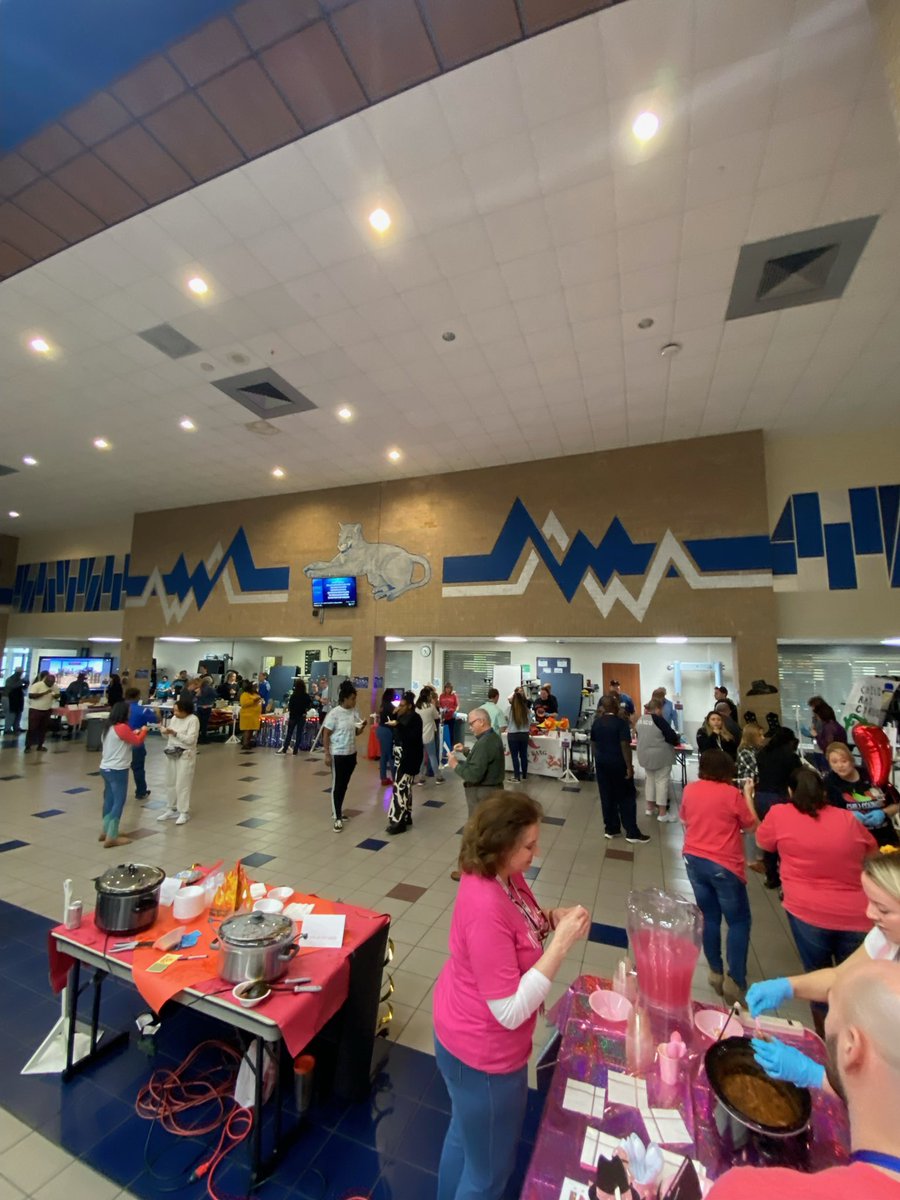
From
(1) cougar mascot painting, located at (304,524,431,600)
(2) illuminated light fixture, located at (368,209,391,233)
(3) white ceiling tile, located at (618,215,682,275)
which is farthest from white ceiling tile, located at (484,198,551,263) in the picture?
(1) cougar mascot painting, located at (304,524,431,600)

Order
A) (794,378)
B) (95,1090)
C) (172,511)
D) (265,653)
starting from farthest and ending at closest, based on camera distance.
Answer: (265,653) → (172,511) → (794,378) → (95,1090)

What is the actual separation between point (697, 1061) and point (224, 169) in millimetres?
A: 4591

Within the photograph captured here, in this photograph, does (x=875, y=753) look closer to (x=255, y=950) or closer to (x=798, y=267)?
(x=798, y=267)

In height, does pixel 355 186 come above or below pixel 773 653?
above

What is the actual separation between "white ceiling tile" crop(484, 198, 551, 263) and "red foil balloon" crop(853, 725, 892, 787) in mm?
5044

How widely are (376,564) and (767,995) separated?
29.7 feet

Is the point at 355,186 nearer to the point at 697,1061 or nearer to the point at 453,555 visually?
the point at 697,1061

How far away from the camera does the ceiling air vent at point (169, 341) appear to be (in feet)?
18.7

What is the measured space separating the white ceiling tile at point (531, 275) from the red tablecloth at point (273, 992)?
5223 mm

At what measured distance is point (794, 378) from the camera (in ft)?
20.3

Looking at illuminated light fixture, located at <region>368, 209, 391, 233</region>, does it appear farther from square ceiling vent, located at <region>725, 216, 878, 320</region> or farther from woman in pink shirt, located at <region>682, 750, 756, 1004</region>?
woman in pink shirt, located at <region>682, 750, 756, 1004</region>

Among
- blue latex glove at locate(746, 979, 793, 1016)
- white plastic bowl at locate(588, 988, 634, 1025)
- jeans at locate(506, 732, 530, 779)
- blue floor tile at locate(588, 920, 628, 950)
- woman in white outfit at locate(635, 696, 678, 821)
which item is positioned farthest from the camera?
jeans at locate(506, 732, 530, 779)

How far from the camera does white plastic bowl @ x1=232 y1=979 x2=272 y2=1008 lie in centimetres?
171

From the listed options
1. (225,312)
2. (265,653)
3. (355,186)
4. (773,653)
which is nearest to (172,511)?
(265,653)
